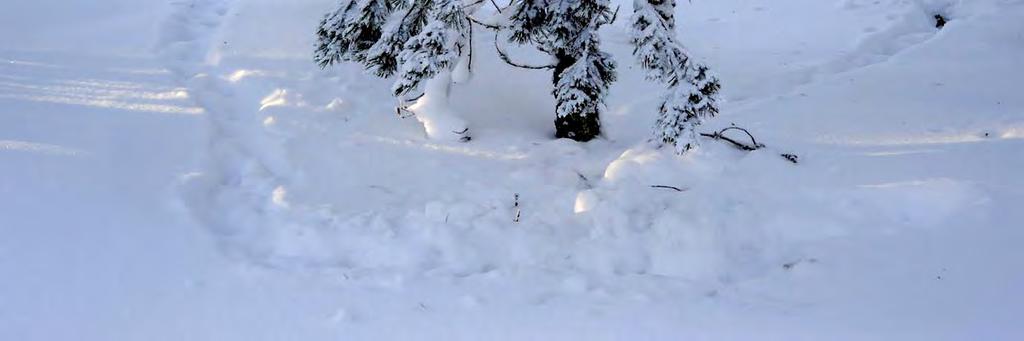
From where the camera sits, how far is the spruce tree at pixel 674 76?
16.7 feet

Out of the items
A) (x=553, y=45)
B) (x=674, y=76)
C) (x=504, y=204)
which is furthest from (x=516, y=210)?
(x=674, y=76)

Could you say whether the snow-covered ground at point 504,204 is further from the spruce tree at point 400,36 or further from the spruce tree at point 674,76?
the spruce tree at point 400,36

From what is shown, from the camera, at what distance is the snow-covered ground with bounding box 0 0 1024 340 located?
420 centimetres

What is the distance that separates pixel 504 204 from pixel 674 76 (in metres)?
1.55

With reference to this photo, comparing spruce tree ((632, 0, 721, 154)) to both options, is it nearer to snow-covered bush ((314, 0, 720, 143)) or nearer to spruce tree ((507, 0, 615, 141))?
snow-covered bush ((314, 0, 720, 143))

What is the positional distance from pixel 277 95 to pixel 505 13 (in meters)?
2.95

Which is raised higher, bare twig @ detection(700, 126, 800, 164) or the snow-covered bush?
the snow-covered bush

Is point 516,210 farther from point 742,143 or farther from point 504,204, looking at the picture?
point 742,143

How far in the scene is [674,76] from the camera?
17.1ft

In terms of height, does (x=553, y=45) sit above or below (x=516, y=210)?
above

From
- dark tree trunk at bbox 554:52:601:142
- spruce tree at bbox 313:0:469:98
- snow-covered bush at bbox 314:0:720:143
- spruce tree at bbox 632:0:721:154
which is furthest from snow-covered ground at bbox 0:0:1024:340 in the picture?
spruce tree at bbox 313:0:469:98

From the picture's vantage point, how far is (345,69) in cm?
814

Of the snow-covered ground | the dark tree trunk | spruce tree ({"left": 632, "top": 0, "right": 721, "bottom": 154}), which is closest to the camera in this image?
the snow-covered ground

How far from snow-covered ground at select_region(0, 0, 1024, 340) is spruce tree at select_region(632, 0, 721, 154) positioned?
588 millimetres
